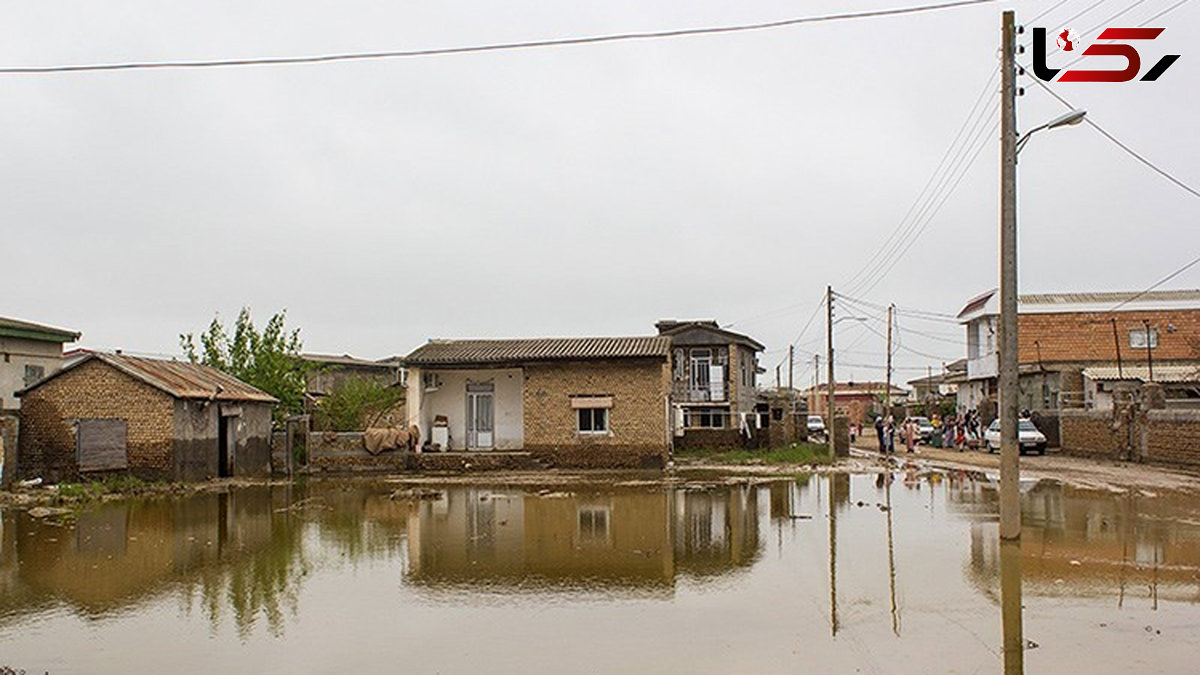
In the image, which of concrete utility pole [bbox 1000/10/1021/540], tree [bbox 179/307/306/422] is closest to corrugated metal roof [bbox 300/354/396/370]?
tree [bbox 179/307/306/422]

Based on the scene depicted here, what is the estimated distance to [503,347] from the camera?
125 ft

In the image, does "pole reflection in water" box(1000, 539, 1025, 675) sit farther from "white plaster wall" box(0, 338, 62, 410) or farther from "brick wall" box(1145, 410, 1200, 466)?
"white plaster wall" box(0, 338, 62, 410)

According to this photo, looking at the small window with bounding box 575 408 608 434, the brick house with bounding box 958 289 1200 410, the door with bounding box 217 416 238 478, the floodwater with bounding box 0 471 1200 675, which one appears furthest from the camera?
the brick house with bounding box 958 289 1200 410

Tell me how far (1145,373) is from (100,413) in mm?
37866

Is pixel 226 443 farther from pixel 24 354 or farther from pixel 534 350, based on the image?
pixel 534 350

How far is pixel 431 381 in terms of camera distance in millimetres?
38312

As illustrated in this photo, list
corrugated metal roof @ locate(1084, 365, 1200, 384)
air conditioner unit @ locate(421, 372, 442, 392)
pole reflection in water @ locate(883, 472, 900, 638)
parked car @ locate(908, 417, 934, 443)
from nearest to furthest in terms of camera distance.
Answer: pole reflection in water @ locate(883, 472, 900, 638), air conditioner unit @ locate(421, 372, 442, 392), corrugated metal roof @ locate(1084, 365, 1200, 384), parked car @ locate(908, 417, 934, 443)

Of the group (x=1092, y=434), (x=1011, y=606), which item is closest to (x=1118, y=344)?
(x=1092, y=434)

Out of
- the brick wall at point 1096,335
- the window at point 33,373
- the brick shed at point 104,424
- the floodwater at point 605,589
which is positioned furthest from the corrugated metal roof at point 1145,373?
the window at point 33,373

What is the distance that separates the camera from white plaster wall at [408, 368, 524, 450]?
37656mm

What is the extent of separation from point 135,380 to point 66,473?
296 cm

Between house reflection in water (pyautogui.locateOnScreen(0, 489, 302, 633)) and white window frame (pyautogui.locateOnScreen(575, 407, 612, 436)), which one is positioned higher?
white window frame (pyautogui.locateOnScreen(575, 407, 612, 436))

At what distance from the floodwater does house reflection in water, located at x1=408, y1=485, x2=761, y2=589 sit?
85mm

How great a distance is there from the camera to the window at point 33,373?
33344 mm
